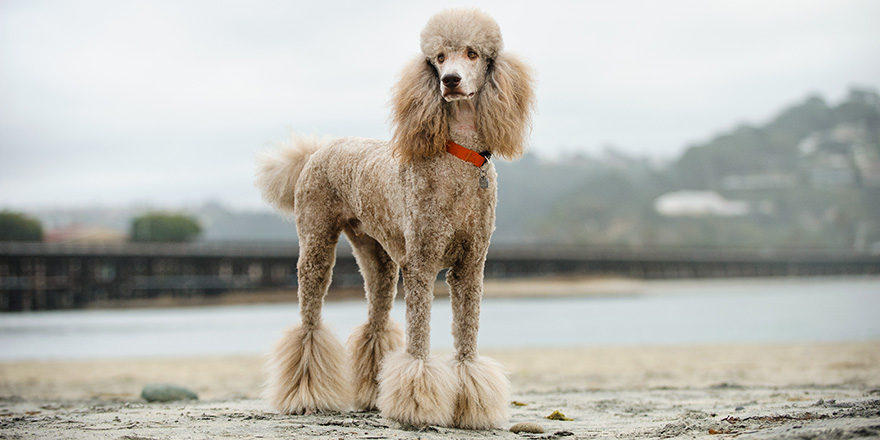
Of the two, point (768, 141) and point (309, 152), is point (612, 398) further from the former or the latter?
point (768, 141)

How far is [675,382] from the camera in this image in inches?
369

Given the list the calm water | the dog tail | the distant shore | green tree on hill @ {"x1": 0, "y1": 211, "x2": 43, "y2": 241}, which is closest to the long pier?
the distant shore

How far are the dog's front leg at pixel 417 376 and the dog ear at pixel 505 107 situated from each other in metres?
0.89

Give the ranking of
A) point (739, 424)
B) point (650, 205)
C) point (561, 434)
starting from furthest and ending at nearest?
point (650, 205)
point (561, 434)
point (739, 424)

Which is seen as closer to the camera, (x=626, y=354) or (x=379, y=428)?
(x=379, y=428)

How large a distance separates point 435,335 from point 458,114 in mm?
16948

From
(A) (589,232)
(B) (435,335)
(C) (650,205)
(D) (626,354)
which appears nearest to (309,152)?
(D) (626,354)

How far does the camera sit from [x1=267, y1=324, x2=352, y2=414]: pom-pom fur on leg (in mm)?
5305

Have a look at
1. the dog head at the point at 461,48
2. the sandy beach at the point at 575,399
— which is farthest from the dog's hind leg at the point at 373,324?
the dog head at the point at 461,48

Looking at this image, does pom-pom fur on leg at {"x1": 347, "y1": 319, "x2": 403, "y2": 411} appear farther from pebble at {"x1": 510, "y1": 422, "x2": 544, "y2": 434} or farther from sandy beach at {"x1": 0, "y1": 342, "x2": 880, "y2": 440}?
pebble at {"x1": 510, "y1": 422, "x2": 544, "y2": 434}

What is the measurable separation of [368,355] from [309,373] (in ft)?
1.47

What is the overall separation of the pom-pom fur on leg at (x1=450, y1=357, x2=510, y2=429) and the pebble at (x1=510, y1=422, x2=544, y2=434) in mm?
80

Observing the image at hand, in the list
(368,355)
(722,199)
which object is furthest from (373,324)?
(722,199)

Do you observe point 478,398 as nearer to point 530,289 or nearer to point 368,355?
point 368,355
